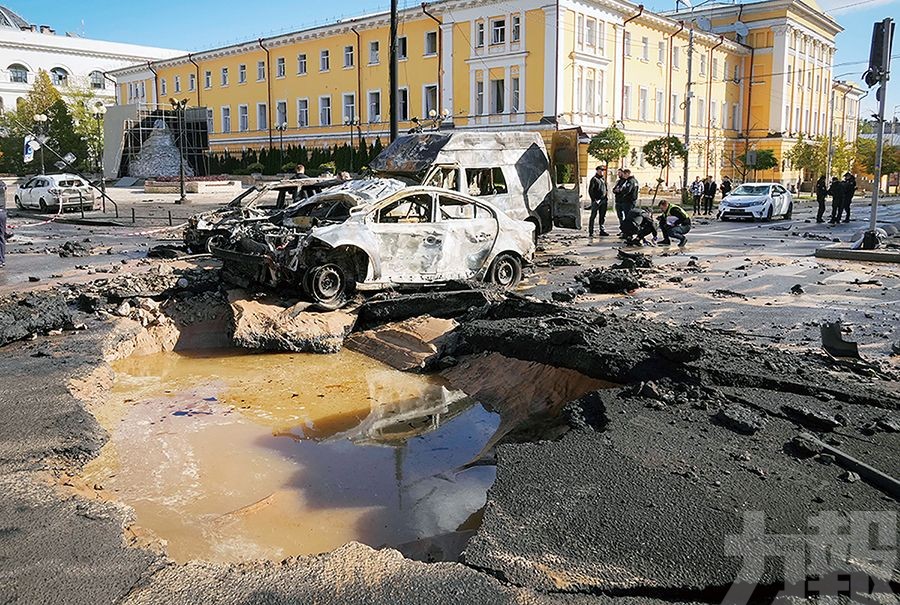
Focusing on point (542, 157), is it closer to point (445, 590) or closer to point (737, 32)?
point (445, 590)

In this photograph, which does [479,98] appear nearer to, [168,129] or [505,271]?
[168,129]

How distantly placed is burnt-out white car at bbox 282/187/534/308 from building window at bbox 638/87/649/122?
43.1 metres

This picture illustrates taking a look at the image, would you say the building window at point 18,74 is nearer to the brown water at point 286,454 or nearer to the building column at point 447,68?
the building column at point 447,68

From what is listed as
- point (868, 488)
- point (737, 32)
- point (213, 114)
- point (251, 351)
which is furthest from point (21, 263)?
point (737, 32)

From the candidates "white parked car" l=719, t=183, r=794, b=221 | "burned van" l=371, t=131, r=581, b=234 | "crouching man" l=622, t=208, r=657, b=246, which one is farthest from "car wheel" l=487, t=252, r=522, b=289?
"white parked car" l=719, t=183, r=794, b=221

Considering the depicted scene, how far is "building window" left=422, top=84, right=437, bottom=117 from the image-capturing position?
4922 cm

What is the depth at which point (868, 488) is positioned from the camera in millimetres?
3990

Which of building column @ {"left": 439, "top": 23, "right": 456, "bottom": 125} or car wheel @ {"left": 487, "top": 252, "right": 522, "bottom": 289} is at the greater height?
building column @ {"left": 439, "top": 23, "right": 456, "bottom": 125}

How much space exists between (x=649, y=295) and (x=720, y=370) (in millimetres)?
5419

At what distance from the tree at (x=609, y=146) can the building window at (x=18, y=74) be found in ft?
213

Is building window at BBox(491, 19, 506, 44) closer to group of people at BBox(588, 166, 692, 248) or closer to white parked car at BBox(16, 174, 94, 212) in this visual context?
white parked car at BBox(16, 174, 94, 212)

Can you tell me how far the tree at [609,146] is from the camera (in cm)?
3797

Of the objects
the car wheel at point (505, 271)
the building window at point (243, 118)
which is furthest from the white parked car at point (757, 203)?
the building window at point (243, 118)

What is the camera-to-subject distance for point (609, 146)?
125ft
